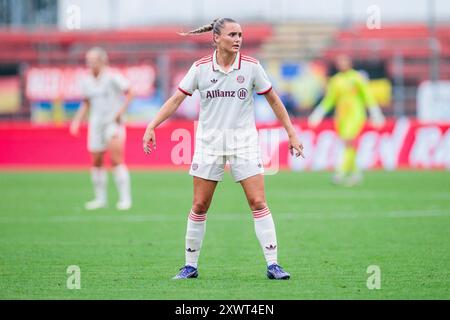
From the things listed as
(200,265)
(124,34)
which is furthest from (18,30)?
(200,265)

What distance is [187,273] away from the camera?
8.91 m

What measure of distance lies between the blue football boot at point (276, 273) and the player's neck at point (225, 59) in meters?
1.80

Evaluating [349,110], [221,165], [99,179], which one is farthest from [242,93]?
[349,110]

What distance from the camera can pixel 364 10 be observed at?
31031 mm

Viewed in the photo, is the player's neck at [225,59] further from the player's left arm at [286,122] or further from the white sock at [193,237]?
the white sock at [193,237]

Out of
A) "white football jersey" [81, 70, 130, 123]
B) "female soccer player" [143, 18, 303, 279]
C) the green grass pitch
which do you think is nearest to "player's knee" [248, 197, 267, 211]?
"female soccer player" [143, 18, 303, 279]

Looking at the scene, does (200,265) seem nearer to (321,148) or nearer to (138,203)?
(138,203)

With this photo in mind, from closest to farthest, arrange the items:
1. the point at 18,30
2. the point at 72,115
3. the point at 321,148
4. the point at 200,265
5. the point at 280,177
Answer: the point at 200,265, the point at 280,177, the point at 321,148, the point at 72,115, the point at 18,30

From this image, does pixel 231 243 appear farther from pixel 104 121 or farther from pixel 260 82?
pixel 104 121

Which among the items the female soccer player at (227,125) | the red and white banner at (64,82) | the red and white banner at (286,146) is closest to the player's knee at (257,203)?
the female soccer player at (227,125)

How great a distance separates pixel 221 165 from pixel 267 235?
2.45ft

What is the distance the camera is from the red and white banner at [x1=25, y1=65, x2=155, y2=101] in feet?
109

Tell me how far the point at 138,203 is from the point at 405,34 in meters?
21.7

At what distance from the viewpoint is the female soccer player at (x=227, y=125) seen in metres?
8.70
